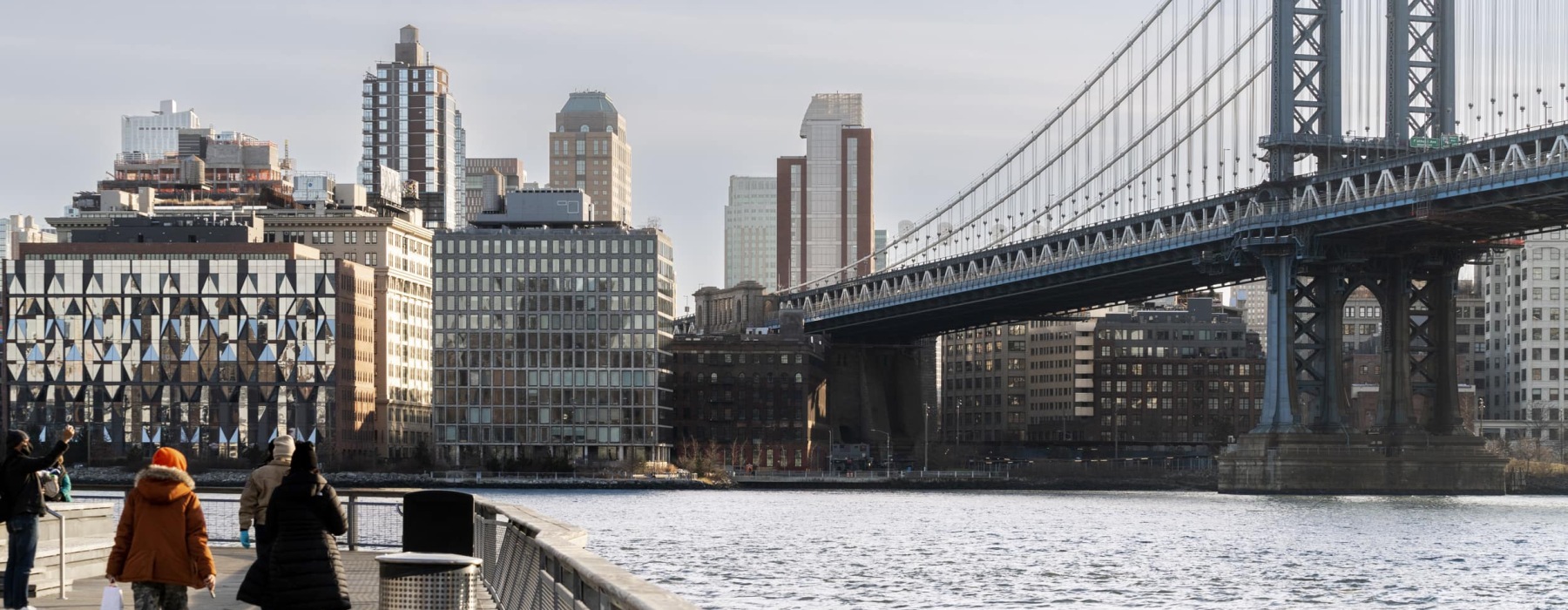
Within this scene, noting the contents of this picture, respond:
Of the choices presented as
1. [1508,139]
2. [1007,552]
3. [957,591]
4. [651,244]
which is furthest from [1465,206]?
[651,244]

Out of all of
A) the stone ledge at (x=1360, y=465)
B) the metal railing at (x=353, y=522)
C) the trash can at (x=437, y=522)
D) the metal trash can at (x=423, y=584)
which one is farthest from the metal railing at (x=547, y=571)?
the stone ledge at (x=1360, y=465)

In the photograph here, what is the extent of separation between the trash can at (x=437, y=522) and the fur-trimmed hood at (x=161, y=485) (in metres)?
7.40

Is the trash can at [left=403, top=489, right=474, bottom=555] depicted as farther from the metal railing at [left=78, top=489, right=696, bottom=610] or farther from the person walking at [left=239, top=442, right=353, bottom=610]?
the person walking at [left=239, top=442, right=353, bottom=610]

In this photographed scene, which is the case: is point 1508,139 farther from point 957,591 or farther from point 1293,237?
point 957,591

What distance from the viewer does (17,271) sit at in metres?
170

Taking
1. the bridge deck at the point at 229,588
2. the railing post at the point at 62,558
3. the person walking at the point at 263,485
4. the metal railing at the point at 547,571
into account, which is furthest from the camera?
the railing post at the point at 62,558

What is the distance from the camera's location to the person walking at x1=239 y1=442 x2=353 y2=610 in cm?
1845

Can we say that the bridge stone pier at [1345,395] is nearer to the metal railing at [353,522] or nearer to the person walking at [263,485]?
the metal railing at [353,522]

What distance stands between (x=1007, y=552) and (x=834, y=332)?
12370 cm

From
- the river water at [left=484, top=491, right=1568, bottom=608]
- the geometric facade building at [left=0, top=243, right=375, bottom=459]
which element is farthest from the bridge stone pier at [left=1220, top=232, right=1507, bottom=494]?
the geometric facade building at [left=0, top=243, right=375, bottom=459]

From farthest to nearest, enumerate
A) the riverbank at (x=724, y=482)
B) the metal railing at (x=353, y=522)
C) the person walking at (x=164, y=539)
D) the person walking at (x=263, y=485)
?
the riverbank at (x=724, y=482), the metal railing at (x=353, y=522), the person walking at (x=263, y=485), the person walking at (x=164, y=539)

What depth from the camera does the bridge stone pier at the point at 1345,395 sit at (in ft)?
423

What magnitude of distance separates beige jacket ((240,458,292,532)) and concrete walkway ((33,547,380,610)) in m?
3.06

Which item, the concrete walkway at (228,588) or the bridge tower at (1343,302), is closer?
the concrete walkway at (228,588)
